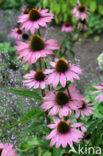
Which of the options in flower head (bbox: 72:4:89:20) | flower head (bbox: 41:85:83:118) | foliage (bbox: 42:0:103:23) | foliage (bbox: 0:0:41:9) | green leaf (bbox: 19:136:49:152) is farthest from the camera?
foliage (bbox: 0:0:41:9)

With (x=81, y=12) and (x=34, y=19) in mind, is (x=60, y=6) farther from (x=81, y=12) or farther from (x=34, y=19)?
(x=34, y=19)

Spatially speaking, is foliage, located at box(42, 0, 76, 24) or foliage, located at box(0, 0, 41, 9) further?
foliage, located at box(0, 0, 41, 9)

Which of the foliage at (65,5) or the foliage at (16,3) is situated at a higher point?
the foliage at (16,3)

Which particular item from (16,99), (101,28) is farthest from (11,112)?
(101,28)

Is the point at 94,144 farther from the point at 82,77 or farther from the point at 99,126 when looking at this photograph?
the point at 82,77

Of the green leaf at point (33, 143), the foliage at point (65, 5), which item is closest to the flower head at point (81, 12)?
Result: the foliage at point (65, 5)

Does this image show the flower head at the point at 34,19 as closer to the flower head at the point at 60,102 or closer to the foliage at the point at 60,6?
the flower head at the point at 60,102

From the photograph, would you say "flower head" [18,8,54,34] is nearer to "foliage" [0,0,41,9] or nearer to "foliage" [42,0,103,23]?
"foliage" [42,0,103,23]

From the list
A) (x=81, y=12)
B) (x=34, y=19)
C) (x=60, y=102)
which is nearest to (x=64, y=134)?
(x=60, y=102)

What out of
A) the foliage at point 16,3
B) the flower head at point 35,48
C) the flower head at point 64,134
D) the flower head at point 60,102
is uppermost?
the foliage at point 16,3

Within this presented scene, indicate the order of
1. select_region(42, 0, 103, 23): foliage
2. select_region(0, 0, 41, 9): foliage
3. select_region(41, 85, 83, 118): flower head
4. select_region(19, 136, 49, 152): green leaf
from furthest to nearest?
select_region(0, 0, 41, 9): foliage → select_region(42, 0, 103, 23): foliage → select_region(19, 136, 49, 152): green leaf → select_region(41, 85, 83, 118): flower head

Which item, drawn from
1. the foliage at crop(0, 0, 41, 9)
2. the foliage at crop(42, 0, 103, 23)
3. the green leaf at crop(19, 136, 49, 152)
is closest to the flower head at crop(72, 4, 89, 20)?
the foliage at crop(42, 0, 103, 23)
